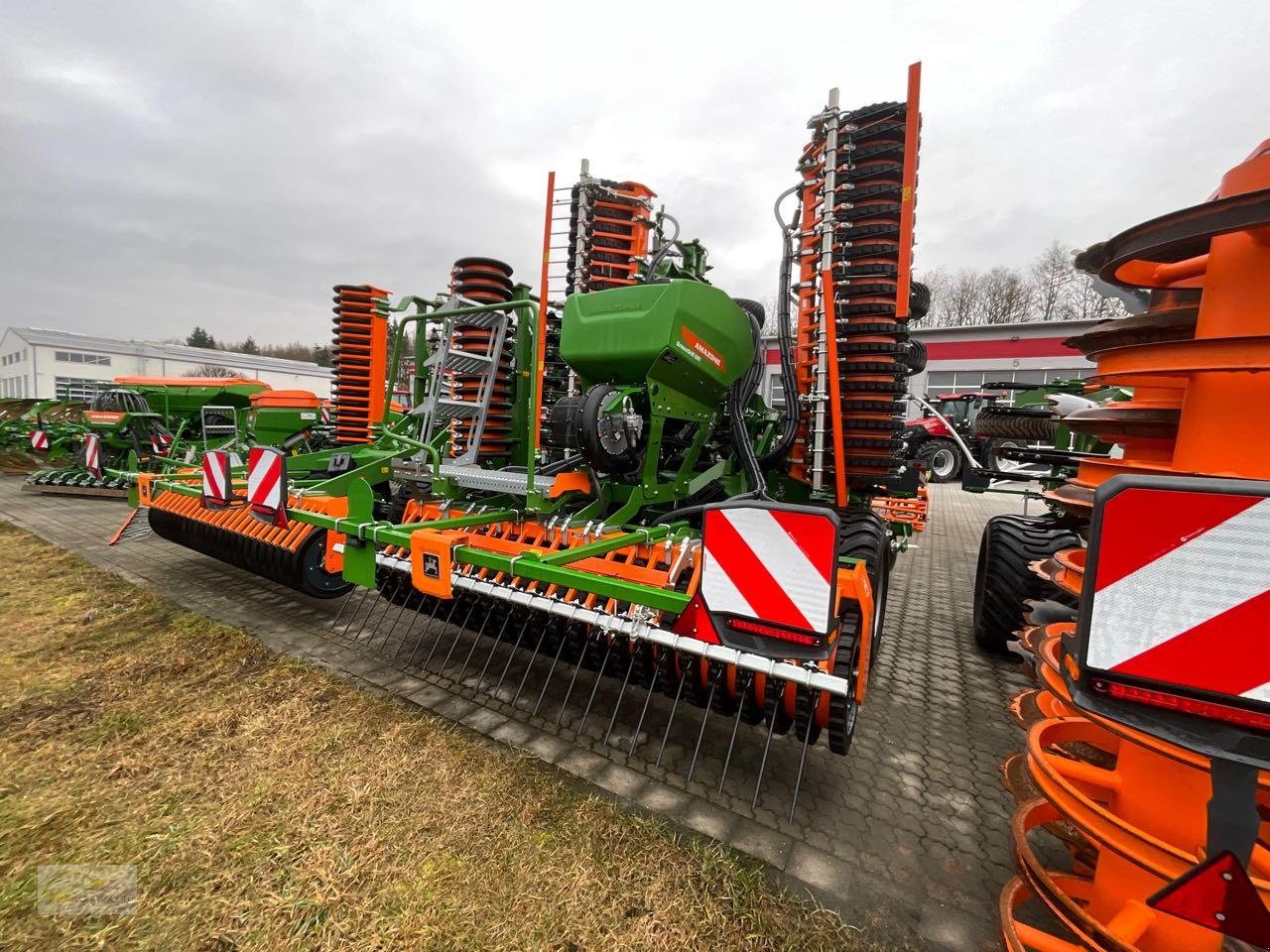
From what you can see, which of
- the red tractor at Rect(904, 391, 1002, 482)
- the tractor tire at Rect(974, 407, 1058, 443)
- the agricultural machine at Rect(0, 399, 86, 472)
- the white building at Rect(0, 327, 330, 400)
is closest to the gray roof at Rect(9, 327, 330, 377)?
the white building at Rect(0, 327, 330, 400)

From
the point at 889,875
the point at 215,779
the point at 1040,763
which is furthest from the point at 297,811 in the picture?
the point at 1040,763

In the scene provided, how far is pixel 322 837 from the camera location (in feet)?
6.23

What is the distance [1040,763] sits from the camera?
132cm

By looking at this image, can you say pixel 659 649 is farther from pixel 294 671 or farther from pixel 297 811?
pixel 294 671

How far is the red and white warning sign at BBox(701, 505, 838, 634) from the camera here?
1610 mm

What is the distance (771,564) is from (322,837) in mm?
1771

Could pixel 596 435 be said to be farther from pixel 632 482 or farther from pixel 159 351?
pixel 159 351

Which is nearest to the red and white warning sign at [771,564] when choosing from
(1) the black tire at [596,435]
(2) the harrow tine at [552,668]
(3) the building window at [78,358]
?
(2) the harrow tine at [552,668]

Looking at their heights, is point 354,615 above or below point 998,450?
below

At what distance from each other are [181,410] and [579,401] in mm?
11511

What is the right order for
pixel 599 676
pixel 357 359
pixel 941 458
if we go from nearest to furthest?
pixel 599 676
pixel 357 359
pixel 941 458

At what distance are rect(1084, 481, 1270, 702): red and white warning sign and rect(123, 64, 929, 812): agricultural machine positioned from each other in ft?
2.95

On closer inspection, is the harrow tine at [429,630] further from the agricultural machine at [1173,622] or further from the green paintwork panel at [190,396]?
the green paintwork panel at [190,396]

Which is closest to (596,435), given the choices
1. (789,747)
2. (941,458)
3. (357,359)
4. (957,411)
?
(789,747)
